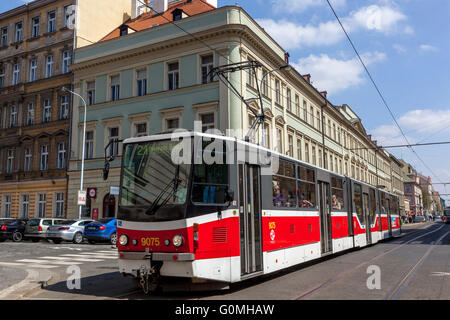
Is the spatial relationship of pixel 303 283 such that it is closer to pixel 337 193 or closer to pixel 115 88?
pixel 337 193

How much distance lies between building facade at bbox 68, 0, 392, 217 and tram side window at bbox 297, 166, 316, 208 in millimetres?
13114

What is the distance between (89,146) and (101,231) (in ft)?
37.8

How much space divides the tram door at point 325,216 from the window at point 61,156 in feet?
83.4

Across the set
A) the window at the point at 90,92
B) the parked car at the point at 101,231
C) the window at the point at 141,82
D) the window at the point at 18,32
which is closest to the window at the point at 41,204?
the window at the point at 90,92

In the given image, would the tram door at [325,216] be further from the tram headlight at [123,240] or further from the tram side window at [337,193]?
the tram headlight at [123,240]

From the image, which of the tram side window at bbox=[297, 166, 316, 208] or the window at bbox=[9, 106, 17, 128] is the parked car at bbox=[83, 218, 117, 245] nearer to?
the tram side window at bbox=[297, 166, 316, 208]

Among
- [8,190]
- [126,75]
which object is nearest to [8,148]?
[8,190]

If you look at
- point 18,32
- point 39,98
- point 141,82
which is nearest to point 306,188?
point 141,82

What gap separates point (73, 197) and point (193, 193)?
26861mm

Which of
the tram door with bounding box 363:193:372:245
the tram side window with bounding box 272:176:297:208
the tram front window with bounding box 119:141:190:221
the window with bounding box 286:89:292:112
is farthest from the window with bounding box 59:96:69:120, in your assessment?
the tram front window with bounding box 119:141:190:221

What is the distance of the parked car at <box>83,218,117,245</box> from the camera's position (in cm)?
2259

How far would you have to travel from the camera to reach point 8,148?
37.3m

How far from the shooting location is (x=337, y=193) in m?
15.0

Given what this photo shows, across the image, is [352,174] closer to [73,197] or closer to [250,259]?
[73,197]
